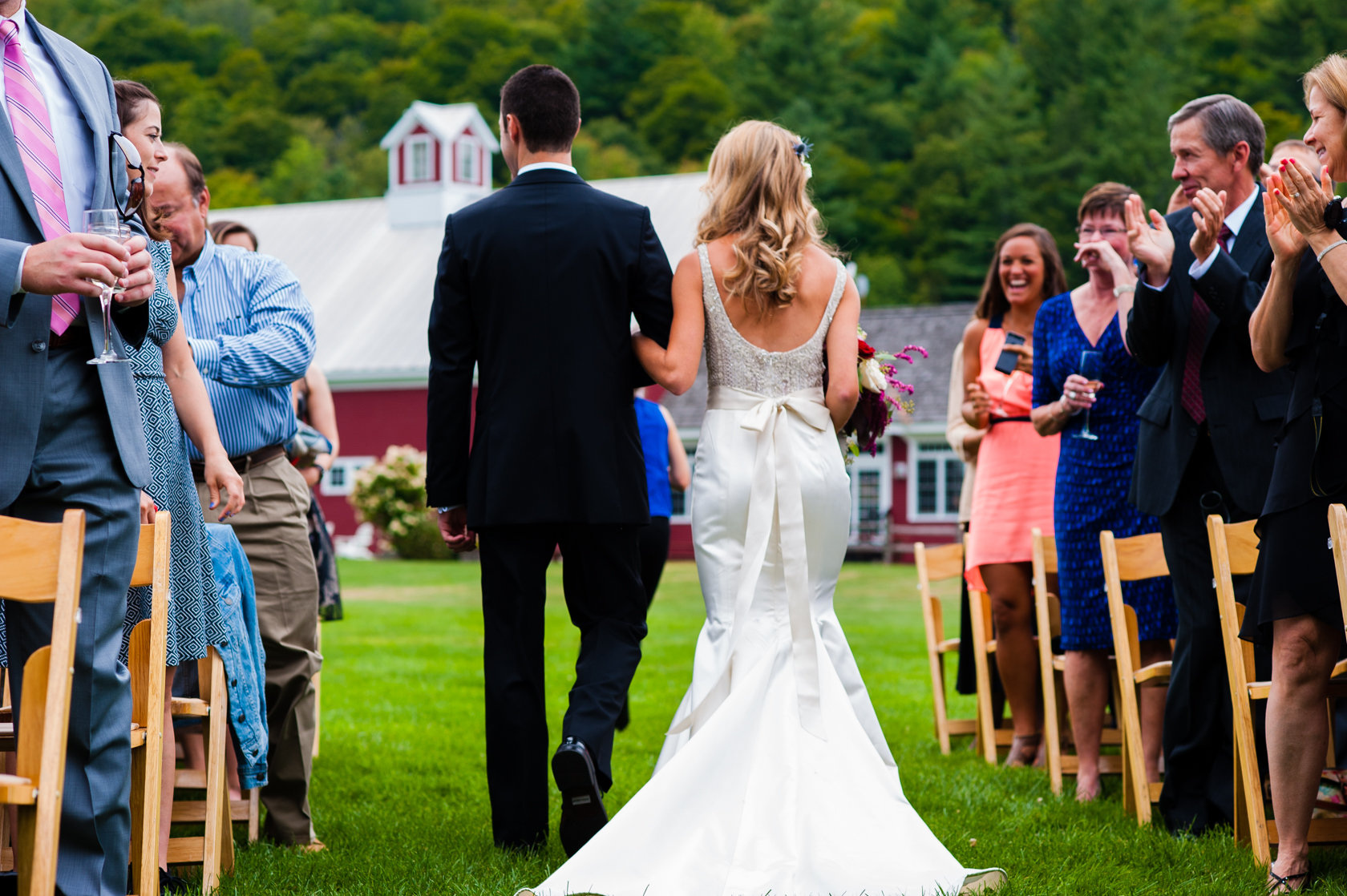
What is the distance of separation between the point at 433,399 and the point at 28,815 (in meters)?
2.15

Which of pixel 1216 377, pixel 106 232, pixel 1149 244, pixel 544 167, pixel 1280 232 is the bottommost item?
pixel 1216 377

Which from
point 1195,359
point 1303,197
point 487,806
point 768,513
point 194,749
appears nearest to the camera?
point 1303,197

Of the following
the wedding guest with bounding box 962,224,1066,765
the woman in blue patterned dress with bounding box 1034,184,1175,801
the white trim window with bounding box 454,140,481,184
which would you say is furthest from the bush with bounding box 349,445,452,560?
the woman in blue patterned dress with bounding box 1034,184,1175,801

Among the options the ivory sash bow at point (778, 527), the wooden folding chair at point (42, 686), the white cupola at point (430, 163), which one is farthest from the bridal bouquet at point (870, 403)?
the white cupola at point (430, 163)

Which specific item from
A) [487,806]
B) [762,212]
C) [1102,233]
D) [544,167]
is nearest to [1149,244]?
[1102,233]

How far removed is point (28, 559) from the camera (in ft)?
10.1

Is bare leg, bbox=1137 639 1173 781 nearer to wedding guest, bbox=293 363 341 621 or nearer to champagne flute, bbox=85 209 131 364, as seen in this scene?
wedding guest, bbox=293 363 341 621

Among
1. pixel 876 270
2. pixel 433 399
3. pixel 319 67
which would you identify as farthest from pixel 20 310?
pixel 319 67

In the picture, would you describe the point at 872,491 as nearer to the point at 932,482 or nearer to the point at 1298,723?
the point at 932,482

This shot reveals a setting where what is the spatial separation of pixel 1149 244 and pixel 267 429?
3507 millimetres

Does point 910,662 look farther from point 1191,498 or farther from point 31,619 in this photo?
point 31,619

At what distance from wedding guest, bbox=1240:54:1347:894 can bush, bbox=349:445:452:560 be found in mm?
26512

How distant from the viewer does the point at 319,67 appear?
7181 centimetres

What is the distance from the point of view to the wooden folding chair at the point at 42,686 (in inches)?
115
